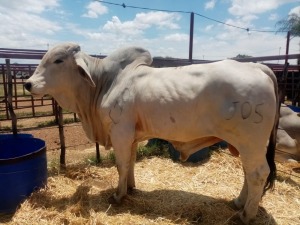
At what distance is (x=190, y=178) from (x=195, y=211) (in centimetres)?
110

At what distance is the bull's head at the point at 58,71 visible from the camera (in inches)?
137

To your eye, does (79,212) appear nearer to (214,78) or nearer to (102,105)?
(102,105)

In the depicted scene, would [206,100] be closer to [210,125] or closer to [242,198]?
[210,125]

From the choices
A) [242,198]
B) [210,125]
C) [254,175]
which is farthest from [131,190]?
[254,175]

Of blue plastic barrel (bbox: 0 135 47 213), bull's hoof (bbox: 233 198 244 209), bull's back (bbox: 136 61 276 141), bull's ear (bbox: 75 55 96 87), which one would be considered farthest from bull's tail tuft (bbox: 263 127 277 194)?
blue plastic barrel (bbox: 0 135 47 213)

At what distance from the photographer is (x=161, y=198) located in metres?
3.83

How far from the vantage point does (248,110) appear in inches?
111

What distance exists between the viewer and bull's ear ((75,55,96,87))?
343cm

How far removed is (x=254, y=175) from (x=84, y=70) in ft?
7.17

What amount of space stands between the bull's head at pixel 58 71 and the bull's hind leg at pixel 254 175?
193 centimetres

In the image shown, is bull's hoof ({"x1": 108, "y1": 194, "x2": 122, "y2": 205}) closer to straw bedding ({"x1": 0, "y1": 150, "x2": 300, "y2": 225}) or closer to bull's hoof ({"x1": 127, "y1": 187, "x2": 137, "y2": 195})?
straw bedding ({"x1": 0, "y1": 150, "x2": 300, "y2": 225})

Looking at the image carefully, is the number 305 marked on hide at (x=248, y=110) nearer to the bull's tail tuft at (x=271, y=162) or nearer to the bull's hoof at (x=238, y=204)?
the bull's tail tuft at (x=271, y=162)

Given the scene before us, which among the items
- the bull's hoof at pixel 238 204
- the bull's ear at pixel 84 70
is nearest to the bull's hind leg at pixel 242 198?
the bull's hoof at pixel 238 204

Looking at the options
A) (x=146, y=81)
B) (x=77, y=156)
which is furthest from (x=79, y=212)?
(x=77, y=156)
